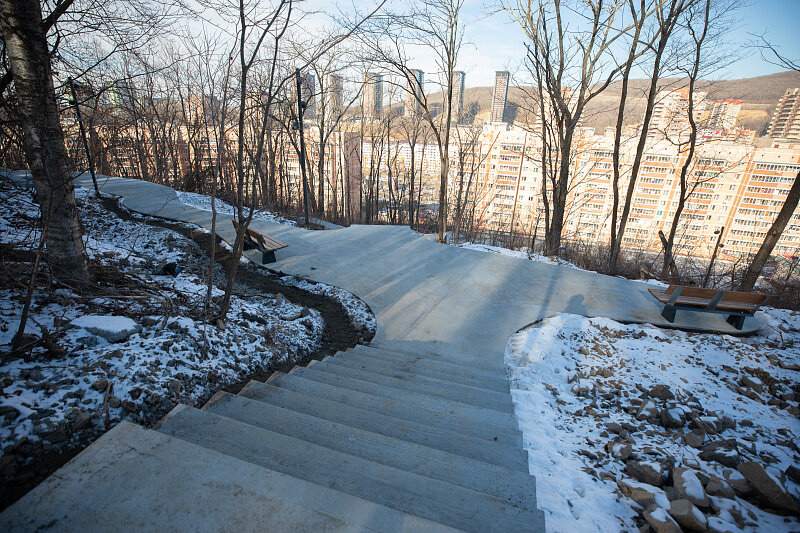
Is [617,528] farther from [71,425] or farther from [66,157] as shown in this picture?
[66,157]

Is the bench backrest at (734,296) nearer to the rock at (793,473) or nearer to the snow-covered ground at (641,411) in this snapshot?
the snow-covered ground at (641,411)

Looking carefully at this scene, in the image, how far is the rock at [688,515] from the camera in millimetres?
1651

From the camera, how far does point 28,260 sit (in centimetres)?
404

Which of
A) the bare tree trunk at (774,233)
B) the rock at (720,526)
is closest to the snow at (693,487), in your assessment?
the rock at (720,526)

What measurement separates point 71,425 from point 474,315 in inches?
195

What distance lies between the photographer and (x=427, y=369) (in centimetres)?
393

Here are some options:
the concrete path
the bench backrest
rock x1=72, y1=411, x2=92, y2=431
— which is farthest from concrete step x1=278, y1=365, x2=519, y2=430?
the bench backrest

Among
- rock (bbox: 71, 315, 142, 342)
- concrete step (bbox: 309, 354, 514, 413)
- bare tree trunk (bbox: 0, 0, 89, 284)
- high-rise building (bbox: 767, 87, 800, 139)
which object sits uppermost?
high-rise building (bbox: 767, 87, 800, 139)

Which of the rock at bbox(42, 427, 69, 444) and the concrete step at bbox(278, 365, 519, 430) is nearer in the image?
the rock at bbox(42, 427, 69, 444)

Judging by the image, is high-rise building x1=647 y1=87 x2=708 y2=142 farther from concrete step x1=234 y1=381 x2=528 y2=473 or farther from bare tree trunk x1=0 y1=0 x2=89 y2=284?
bare tree trunk x1=0 y1=0 x2=89 y2=284

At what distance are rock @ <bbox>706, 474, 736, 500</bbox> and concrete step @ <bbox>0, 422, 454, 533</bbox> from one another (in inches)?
72.0

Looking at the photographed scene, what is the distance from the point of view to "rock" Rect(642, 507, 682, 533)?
5.38 ft

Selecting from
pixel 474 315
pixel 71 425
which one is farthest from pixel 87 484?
pixel 474 315

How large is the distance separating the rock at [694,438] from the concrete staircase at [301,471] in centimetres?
130
